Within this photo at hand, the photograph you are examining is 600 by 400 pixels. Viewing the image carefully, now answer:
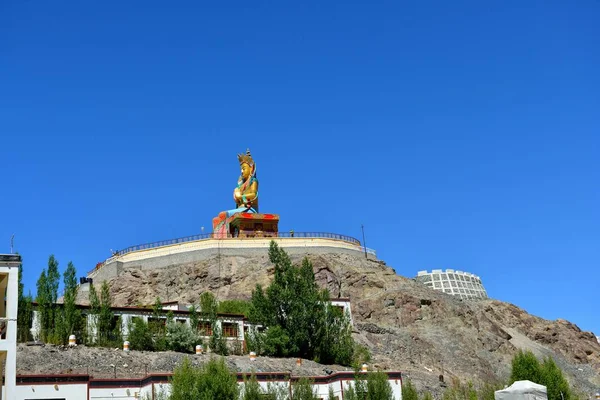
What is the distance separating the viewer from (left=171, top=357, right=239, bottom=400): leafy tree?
34.7m

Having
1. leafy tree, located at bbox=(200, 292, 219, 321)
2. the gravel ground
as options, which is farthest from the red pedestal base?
the gravel ground

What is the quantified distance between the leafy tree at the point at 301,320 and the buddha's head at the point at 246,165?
31131mm

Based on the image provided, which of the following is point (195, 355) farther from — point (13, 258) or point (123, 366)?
point (13, 258)

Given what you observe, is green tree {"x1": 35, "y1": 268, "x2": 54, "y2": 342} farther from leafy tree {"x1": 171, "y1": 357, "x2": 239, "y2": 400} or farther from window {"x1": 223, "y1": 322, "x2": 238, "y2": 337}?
leafy tree {"x1": 171, "y1": 357, "x2": 239, "y2": 400}

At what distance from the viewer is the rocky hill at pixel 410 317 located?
2530 inches

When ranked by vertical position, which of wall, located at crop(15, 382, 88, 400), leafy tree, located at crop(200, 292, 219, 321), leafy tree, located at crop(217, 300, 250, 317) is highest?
leafy tree, located at crop(217, 300, 250, 317)

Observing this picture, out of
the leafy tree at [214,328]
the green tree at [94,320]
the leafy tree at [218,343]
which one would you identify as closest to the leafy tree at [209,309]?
the leafy tree at [214,328]

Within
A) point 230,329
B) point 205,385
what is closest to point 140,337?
point 230,329

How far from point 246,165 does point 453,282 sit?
116 ft

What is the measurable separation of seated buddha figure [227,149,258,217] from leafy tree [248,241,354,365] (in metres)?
27.8

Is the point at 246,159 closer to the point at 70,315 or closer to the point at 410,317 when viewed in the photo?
the point at 410,317

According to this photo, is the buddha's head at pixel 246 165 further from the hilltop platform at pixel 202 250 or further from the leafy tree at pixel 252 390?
the leafy tree at pixel 252 390

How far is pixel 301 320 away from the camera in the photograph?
56.4m

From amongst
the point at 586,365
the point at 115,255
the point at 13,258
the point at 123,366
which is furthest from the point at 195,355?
the point at 586,365
